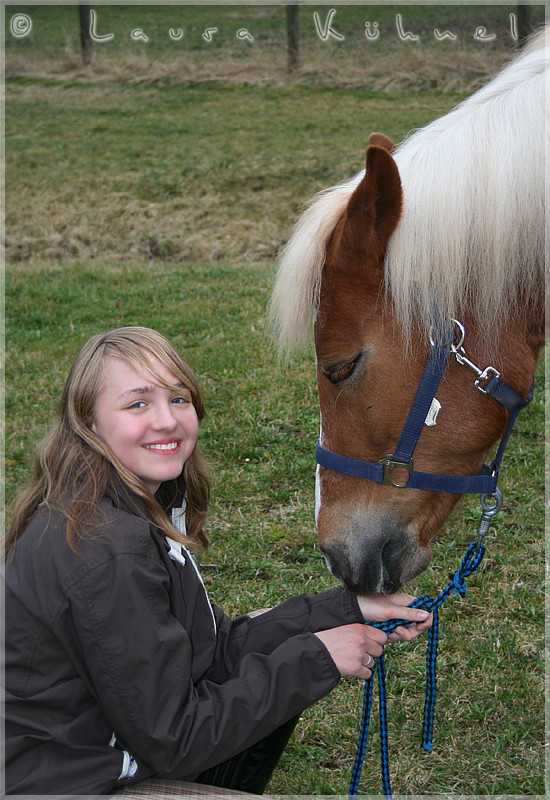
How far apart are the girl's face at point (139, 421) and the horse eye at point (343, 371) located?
15.6 inches

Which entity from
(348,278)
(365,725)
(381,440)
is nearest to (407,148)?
(348,278)

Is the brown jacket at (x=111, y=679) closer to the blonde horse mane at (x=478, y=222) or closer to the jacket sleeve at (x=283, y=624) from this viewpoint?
the jacket sleeve at (x=283, y=624)

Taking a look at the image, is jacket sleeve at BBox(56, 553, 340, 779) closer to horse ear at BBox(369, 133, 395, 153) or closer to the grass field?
the grass field

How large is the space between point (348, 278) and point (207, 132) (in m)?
12.9

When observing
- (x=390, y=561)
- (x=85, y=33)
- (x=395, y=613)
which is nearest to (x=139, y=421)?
(x=390, y=561)

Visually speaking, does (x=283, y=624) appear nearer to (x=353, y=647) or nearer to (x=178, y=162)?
(x=353, y=647)

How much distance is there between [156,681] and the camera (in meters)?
1.58

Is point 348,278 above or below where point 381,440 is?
above

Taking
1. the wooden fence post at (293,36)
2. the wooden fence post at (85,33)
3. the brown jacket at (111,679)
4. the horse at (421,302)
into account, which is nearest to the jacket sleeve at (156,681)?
the brown jacket at (111,679)

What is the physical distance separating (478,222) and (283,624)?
1170 millimetres

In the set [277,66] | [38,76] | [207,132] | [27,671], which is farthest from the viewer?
[38,76]

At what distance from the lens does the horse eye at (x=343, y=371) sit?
189cm

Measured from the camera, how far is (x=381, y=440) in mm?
1908

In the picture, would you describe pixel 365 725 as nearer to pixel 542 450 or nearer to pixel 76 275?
pixel 542 450
